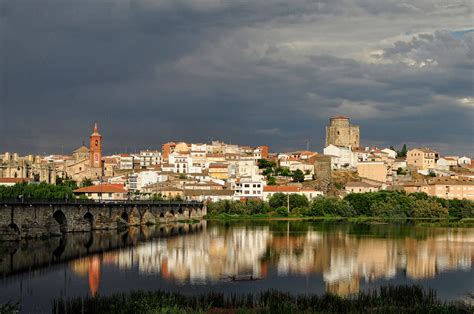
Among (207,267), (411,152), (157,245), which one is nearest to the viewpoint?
(207,267)

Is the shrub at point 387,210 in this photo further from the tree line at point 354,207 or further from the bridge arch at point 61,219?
the bridge arch at point 61,219

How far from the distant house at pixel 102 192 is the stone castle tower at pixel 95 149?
21713 millimetres

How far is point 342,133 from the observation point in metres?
145

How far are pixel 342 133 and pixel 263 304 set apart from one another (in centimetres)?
12475

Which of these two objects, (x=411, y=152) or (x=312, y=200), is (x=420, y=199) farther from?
(x=411, y=152)

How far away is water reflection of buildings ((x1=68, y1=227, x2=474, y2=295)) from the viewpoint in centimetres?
3422

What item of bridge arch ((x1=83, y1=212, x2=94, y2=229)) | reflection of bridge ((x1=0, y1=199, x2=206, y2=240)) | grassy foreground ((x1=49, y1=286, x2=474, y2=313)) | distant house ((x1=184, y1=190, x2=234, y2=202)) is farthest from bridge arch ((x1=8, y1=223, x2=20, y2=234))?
distant house ((x1=184, y1=190, x2=234, y2=202))

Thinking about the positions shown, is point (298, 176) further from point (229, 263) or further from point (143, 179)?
point (229, 263)

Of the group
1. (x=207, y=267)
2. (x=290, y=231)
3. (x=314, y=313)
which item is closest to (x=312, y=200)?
(x=290, y=231)

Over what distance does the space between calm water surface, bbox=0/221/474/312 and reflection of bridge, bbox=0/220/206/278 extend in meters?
0.06

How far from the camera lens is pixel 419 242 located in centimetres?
5184

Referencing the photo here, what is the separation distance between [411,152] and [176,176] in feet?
171

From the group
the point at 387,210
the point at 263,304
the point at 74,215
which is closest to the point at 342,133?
the point at 387,210

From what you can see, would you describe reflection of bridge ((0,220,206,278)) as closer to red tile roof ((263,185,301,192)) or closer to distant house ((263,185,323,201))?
distant house ((263,185,323,201))
